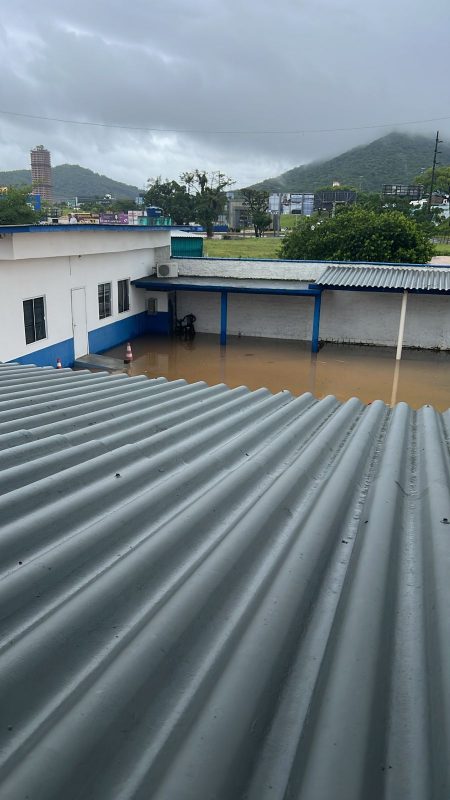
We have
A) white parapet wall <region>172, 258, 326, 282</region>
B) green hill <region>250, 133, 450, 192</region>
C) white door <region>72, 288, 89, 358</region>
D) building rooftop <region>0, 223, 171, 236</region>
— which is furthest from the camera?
green hill <region>250, 133, 450, 192</region>

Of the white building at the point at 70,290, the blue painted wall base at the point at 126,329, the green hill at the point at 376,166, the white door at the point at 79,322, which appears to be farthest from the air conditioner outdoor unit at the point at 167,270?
the green hill at the point at 376,166

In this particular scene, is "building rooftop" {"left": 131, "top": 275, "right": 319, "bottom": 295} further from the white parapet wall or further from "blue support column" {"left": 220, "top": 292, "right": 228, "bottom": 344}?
"blue support column" {"left": 220, "top": 292, "right": 228, "bottom": 344}

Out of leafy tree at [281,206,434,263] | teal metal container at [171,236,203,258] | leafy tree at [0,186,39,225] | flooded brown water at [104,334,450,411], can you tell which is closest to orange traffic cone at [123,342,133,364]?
flooded brown water at [104,334,450,411]

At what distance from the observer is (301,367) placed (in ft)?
57.7

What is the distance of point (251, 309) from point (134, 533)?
1969 cm

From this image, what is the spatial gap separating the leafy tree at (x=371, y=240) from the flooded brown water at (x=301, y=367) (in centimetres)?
520

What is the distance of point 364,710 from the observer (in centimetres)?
147

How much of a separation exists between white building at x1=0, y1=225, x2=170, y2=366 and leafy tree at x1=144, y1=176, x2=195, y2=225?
51294 mm

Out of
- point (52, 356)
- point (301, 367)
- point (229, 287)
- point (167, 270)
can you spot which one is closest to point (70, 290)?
point (52, 356)

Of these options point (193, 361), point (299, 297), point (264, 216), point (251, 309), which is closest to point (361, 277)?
point (299, 297)

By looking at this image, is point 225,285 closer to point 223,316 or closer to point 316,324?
point 223,316

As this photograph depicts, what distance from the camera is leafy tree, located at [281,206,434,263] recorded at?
2308 cm

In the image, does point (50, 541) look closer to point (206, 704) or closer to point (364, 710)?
point (206, 704)

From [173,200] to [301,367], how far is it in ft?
194
